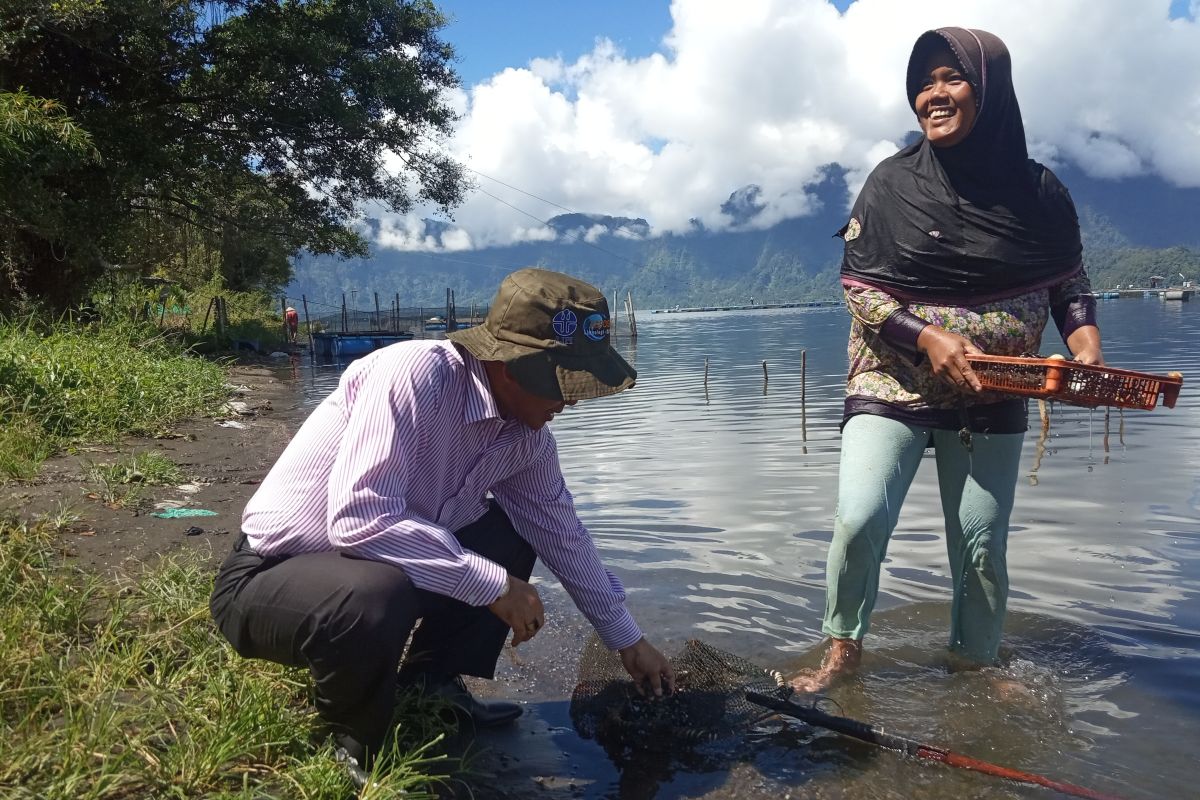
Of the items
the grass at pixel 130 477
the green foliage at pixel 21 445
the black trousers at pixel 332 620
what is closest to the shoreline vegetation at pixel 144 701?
the black trousers at pixel 332 620

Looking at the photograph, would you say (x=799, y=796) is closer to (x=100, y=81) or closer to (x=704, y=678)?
(x=704, y=678)

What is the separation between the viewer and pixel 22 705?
2271 mm

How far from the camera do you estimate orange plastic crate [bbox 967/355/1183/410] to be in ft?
8.04

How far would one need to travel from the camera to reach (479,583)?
6.81 ft

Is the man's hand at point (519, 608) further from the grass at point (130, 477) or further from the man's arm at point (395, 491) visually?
the grass at point (130, 477)

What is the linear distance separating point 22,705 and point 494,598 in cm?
135

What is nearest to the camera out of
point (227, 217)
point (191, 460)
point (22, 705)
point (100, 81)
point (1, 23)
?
point (22, 705)

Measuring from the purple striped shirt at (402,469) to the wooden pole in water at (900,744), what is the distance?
47.8 inches

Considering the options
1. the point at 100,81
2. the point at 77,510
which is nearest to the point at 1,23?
the point at 100,81

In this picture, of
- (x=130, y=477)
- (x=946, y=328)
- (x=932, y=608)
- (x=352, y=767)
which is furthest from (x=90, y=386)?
(x=946, y=328)

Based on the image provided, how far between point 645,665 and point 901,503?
1.04 m

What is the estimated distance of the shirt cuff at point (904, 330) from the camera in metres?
2.74

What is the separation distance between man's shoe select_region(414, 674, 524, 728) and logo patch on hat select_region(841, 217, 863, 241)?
2.02 metres

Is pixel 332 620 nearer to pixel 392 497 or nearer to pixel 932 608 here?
pixel 392 497
